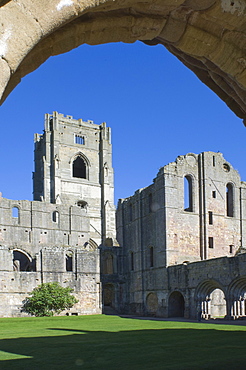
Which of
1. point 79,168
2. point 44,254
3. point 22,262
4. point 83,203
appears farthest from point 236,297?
point 79,168

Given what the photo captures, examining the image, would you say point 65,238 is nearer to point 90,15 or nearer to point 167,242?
point 167,242

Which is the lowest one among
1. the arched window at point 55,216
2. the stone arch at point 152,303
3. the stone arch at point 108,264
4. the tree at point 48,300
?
the stone arch at point 152,303

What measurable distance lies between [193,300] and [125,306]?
379 inches

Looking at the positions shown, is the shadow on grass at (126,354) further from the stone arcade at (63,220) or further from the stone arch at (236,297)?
the stone arcade at (63,220)

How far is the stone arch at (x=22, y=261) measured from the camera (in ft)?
129

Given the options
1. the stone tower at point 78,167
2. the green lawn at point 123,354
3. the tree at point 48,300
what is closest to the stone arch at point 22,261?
the tree at point 48,300

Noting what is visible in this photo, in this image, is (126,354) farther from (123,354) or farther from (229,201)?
(229,201)

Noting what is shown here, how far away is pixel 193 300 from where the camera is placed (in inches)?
1254

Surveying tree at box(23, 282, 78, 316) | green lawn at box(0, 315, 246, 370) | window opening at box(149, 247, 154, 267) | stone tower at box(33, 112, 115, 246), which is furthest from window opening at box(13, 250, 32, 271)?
green lawn at box(0, 315, 246, 370)

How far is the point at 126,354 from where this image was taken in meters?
11.2

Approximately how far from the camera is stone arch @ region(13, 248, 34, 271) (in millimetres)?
39263

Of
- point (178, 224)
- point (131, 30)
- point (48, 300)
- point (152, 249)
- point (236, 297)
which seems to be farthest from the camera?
point (152, 249)

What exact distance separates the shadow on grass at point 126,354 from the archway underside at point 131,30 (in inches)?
228

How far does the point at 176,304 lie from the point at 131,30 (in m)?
32.7
